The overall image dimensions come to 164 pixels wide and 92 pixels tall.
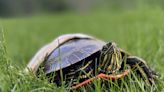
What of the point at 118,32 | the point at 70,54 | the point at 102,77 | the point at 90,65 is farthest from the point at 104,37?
the point at 102,77

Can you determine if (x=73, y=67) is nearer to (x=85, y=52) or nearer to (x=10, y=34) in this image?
(x=85, y=52)

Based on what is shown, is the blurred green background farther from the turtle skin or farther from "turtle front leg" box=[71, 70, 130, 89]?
"turtle front leg" box=[71, 70, 130, 89]

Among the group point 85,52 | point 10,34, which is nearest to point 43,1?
point 10,34

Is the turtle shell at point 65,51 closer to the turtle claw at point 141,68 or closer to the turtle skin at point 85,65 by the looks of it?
the turtle skin at point 85,65

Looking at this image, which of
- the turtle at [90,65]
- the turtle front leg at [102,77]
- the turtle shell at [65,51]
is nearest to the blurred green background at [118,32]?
the turtle shell at [65,51]

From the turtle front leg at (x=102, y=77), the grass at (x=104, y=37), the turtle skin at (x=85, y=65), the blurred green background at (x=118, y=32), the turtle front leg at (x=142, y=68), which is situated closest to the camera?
the grass at (x=104, y=37)

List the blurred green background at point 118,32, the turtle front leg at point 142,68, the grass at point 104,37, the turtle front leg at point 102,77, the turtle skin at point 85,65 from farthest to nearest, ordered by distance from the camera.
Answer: the blurred green background at point 118,32, the turtle front leg at point 142,68, the turtle skin at point 85,65, the turtle front leg at point 102,77, the grass at point 104,37

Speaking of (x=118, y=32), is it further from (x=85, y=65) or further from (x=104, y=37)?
(x=85, y=65)

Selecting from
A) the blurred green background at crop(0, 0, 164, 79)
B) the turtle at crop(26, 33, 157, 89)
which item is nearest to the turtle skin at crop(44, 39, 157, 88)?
the turtle at crop(26, 33, 157, 89)

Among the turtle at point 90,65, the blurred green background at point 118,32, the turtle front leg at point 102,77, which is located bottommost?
the turtle front leg at point 102,77
